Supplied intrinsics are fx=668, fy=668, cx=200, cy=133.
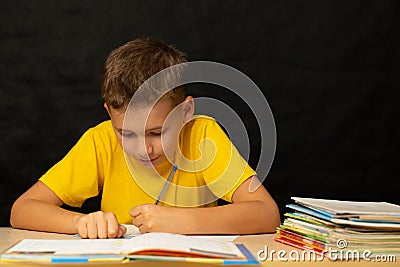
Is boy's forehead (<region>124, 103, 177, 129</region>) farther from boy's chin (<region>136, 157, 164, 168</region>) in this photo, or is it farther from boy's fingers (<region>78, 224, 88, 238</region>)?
boy's fingers (<region>78, 224, 88, 238</region>)

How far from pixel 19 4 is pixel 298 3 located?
3.12ft

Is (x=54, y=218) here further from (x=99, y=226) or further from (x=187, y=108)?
(x=187, y=108)

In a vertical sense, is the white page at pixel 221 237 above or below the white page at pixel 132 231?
below

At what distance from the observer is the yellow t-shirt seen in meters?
1.68

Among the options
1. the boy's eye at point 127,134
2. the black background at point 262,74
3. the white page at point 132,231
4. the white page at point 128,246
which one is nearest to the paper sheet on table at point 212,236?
the white page at point 132,231

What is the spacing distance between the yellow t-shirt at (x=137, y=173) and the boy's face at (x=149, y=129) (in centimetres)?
10

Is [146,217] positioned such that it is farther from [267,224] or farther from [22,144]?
[22,144]

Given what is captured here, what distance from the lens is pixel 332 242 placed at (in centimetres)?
119

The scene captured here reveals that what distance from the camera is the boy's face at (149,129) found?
154 centimetres

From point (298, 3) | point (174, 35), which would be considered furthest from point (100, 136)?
point (298, 3)

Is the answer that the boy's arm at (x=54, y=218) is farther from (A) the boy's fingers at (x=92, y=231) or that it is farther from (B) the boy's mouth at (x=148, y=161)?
(B) the boy's mouth at (x=148, y=161)

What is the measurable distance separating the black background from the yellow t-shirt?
494mm

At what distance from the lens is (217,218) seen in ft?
4.63

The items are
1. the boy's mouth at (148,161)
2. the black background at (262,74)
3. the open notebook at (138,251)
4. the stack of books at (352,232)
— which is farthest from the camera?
the black background at (262,74)
